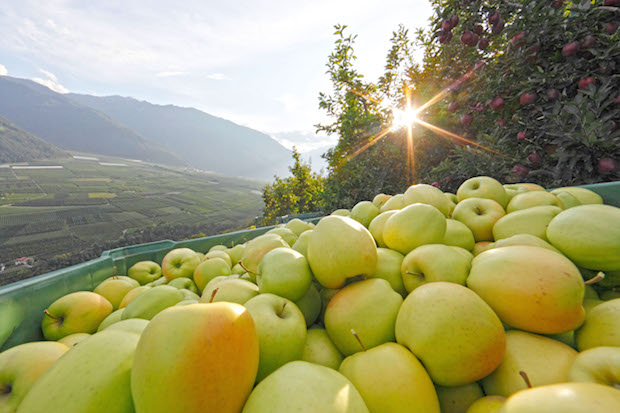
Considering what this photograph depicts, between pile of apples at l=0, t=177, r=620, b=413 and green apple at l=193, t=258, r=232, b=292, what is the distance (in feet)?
2.03

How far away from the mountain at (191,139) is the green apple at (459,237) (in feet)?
507

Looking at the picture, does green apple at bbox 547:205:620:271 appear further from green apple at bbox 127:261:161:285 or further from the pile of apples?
green apple at bbox 127:261:161:285

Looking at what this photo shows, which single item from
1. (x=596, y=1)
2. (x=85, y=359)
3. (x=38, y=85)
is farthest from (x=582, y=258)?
(x=38, y=85)

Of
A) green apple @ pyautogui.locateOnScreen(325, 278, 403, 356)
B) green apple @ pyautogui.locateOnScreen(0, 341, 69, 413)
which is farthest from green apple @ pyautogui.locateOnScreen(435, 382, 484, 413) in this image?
green apple @ pyautogui.locateOnScreen(0, 341, 69, 413)

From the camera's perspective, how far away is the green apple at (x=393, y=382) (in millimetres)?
980

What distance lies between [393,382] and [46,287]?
2676 mm

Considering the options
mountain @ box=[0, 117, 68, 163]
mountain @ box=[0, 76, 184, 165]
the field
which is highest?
mountain @ box=[0, 76, 184, 165]

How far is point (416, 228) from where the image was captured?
180 cm

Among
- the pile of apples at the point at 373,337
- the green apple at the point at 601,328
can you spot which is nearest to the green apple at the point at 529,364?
the pile of apples at the point at 373,337

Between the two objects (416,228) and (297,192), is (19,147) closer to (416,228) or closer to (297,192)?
(297,192)

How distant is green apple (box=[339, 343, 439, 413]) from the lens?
3.22 ft

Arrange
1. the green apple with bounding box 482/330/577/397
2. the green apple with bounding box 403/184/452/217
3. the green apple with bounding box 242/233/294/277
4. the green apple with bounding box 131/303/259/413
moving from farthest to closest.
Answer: the green apple with bounding box 403/184/452/217 < the green apple with bounding box 242/233/294/277 < the green apple with bounding box 482/330/577/397 < the green apple with bounding box 131/303/259/413

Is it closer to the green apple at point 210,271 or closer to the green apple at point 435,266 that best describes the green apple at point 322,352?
the green apple at point 435,266

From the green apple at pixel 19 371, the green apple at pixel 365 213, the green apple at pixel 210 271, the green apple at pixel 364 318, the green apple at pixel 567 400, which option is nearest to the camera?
the green apple at pixel 567 400
